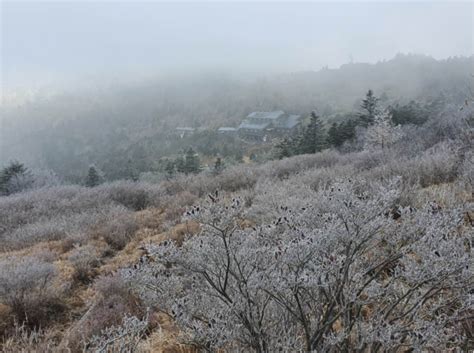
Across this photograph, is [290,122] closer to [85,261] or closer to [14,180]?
[14,180]

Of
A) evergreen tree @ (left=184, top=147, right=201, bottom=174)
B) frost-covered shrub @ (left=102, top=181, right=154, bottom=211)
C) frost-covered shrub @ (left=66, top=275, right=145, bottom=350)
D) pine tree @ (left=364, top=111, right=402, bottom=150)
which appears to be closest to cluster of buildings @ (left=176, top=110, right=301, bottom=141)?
evergreen tree @ (left=184, top=147, right=201, bottom=174)

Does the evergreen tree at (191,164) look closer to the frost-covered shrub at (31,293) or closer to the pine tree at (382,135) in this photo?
the pine tree at (382,135)

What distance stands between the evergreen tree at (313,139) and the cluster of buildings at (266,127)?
2787 centimetres

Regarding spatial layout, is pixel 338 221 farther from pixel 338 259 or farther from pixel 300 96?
pixel 300 96

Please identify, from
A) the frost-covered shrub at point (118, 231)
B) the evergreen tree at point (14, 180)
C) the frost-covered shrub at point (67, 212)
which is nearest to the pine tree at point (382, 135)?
the frost-covered shrub at point (67, 212)

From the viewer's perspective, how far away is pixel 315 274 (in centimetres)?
180

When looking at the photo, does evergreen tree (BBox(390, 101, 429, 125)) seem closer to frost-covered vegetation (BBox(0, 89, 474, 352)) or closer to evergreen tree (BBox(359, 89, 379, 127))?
evergreen tree (BBox(359, 89, 379, 127))

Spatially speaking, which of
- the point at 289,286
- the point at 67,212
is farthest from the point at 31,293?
the point at 67,212

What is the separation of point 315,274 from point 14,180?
72.0ft

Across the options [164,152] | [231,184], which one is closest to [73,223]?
[231,184]

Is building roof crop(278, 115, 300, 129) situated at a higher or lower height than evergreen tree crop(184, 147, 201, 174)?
lower

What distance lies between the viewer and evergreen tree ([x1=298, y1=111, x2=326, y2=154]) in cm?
2570

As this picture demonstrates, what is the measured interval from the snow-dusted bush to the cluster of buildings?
53.3 m

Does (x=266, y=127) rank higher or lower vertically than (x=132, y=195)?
lower
